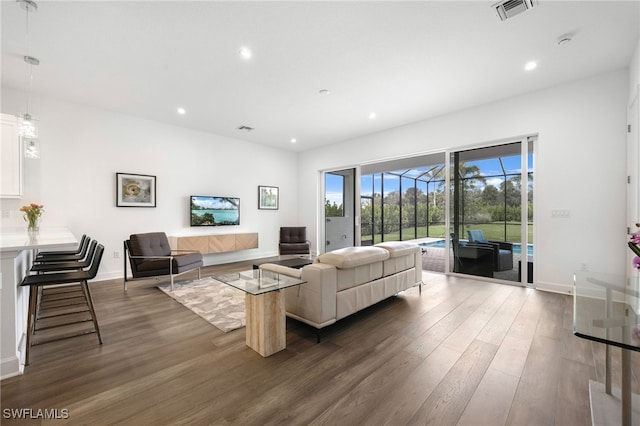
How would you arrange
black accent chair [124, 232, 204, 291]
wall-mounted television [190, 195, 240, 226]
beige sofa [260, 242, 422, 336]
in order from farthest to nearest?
1. wall-mounted television [190, 195, 240, 226]
2. black accent chair [124, 232, 204, 291]
3. beige sofa [260, 242, 422, 336]

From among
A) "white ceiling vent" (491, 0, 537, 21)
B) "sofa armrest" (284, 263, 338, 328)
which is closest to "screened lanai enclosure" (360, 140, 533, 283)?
"white ceiling vent" (491, 0, 537, 21)

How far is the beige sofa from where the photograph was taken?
2.40 m

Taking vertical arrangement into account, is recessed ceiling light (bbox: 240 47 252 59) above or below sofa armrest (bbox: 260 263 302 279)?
above

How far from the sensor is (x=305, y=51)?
2.98 metres

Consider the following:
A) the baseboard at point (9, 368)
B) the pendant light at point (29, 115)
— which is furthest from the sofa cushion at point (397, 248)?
the pendant light at point (29, 115)

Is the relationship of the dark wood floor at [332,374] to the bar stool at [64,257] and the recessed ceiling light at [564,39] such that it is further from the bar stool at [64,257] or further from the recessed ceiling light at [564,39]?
the recessed ceiling light at [564,39]

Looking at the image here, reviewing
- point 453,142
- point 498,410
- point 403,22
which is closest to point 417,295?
point 498,410

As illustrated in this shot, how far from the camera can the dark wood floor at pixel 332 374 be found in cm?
153

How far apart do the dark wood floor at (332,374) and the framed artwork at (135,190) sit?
2652mm

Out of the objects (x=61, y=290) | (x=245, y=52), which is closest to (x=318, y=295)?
(x=245, y=52)

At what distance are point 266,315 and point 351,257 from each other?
93 centimetres

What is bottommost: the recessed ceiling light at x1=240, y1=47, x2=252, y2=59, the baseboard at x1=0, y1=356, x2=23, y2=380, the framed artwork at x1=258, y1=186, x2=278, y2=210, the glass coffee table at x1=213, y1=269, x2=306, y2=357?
the baseboard at x1=0, y1=356, x2=23, y2=380

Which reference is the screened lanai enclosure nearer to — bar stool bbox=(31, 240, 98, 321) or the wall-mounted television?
the wall-mounted television

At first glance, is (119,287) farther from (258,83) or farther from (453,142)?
(453,142)
